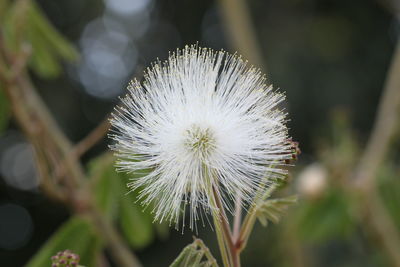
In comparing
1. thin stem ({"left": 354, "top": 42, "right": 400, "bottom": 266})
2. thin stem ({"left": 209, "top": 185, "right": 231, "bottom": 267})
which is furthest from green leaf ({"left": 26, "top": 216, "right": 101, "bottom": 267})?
thin stem ({"left": 354, "top": 42, "right": 400, "bottom": 266})

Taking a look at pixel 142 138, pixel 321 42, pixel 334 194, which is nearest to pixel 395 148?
pixel 321 42

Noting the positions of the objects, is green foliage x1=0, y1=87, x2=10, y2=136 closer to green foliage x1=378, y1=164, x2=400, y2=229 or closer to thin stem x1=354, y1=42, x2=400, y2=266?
thin stem x1=354, y1=42, x2=400, y2=266

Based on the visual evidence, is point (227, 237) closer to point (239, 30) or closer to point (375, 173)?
point (375, 173)

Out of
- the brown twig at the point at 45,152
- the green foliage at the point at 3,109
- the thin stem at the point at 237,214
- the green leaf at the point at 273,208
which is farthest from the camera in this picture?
the green foliage at the point at 3,109

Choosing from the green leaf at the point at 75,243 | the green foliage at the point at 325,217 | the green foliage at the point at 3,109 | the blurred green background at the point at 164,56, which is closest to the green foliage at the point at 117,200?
the green leaf at the point at 75,243

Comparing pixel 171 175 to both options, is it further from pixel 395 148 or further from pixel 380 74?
pixel 380 74

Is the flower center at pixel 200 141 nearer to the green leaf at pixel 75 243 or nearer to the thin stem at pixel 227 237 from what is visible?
the thin stem at pixel 227 237

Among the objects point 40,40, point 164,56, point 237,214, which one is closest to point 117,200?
point 40,40
